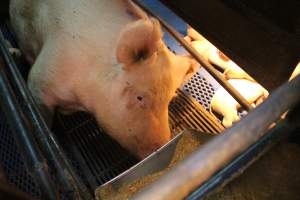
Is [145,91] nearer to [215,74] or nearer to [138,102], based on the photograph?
[138,102]

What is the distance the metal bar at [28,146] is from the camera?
0.96 metres

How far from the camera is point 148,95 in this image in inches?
69.1

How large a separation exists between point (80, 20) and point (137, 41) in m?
0.56

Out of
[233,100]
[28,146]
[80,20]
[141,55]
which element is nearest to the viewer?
[28,146]

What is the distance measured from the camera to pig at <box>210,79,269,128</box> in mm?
2279

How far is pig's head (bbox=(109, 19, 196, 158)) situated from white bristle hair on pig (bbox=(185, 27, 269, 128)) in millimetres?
571

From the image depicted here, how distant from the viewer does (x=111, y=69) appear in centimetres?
179

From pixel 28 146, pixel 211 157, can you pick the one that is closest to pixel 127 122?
pixel 28 146

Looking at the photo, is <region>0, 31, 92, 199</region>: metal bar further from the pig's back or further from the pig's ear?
the pig's back

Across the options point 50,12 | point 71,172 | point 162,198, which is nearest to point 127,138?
point 71,172

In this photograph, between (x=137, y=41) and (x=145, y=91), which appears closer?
(x=137, y=41)

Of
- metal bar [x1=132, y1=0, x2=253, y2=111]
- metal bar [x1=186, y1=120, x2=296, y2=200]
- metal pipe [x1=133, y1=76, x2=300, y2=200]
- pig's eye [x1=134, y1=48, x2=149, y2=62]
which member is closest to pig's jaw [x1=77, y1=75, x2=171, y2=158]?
pig's eye [x1=134, y1=48, x2=149, y2=62]

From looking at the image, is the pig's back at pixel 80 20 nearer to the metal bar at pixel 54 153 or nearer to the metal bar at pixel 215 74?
the metal bar at pixel 215 74

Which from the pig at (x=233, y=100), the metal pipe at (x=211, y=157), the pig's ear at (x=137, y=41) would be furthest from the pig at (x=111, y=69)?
the metal pipe at (x=211, y=157)
